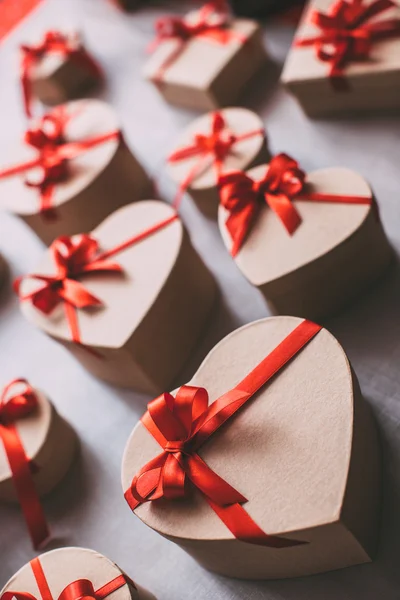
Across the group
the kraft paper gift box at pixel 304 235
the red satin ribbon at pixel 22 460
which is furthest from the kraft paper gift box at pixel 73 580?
the kraft paper gift box at pixel 304 235

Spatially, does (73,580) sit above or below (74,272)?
below

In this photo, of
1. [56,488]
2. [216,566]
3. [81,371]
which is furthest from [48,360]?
[216,566]

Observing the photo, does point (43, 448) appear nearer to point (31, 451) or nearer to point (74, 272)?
point (31, 451)

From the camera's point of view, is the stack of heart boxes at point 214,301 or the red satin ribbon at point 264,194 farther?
the red satin ribbon at point 264,194

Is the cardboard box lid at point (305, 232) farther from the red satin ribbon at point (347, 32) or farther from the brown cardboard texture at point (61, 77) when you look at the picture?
the brown cardboard texture at point (61, 77)

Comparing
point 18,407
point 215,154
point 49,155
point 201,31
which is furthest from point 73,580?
point 201,31
